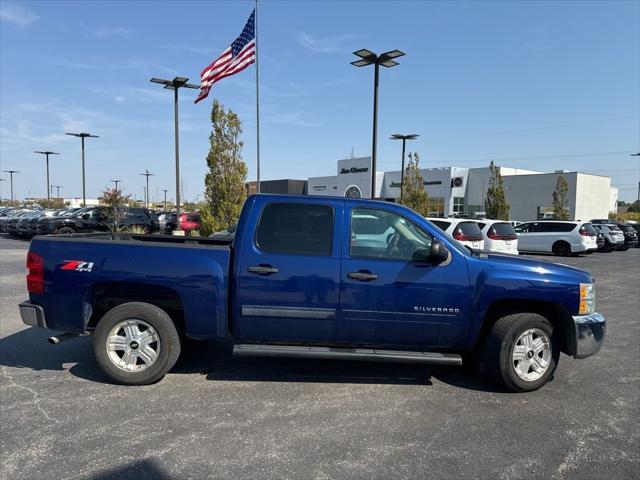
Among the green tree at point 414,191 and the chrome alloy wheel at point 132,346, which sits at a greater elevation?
the green tree at point 414,191

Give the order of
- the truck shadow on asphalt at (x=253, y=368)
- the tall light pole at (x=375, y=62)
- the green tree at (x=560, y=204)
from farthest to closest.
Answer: the green tree at (x=560, y=204) → the tall light pole at (x=375, y=62) → the truck shadow on asphalt at (x=253, y=368)

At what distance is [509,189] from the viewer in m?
48.3

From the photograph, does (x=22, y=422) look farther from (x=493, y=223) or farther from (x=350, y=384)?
(x=493, y=223)

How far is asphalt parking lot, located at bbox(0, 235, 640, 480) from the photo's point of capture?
3.10m

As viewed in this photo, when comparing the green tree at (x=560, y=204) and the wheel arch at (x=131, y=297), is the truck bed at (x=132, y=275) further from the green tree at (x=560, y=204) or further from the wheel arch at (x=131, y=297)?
the green tree at (x=560, y=204)

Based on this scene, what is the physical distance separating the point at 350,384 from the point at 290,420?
100 centimetres

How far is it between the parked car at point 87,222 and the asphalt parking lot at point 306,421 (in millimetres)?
17430

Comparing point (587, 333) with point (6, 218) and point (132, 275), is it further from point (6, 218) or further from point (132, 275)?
point (6, 218)

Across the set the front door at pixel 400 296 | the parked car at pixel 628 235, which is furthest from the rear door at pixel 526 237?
the front door at pixel 400 296

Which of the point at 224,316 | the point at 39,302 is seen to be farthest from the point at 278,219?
the point at 39,302

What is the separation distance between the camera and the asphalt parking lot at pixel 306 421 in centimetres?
310

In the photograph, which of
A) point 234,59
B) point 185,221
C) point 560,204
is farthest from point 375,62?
point 560,204

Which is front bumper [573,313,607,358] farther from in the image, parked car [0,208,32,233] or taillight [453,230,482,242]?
parked car [0,208,32,233]

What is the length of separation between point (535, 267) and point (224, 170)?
44.2ft
